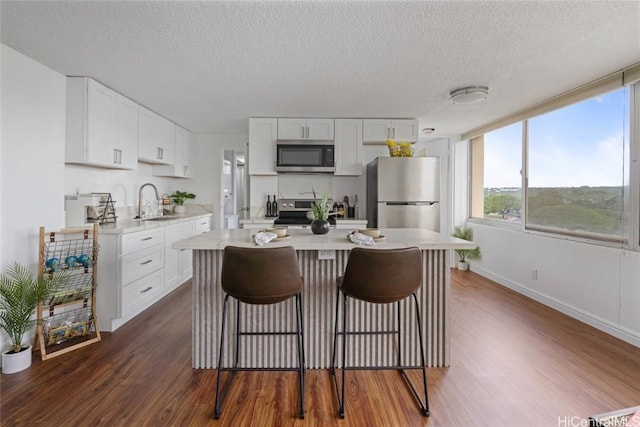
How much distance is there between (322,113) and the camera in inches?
148

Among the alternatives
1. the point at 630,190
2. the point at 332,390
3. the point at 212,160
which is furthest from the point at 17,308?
the point at 630,190

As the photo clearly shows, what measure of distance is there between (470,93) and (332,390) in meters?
2.88

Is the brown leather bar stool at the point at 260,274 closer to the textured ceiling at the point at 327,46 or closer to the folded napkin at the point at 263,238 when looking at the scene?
the folded napkin at the point at 263,238

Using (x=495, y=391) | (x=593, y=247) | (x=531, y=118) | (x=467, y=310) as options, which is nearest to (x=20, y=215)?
(x=495, y=391)

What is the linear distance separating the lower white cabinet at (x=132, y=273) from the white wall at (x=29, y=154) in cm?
48

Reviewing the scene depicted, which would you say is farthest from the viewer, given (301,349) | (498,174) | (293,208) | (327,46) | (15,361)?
(293,208)

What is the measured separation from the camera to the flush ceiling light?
2828 millimetres

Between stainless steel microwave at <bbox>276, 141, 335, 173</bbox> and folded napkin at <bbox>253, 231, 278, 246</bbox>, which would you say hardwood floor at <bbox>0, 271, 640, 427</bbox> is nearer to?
folded napkin at <bbox>253, 231, 278, 246</bbox>

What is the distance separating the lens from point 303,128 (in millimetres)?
3961

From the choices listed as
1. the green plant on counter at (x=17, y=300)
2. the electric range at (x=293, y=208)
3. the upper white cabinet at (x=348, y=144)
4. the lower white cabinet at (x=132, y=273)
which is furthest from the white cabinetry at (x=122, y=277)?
the upper white cabinet at (x=348, y=144)

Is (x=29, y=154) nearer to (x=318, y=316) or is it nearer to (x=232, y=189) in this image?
(x=318, y=316)

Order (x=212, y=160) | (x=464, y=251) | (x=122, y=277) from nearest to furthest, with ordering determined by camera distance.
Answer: (x=122, y=277), (x=464, y=251), (x=212, y=160)

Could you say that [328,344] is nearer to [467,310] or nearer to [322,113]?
[467,310]

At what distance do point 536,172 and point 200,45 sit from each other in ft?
12.4
